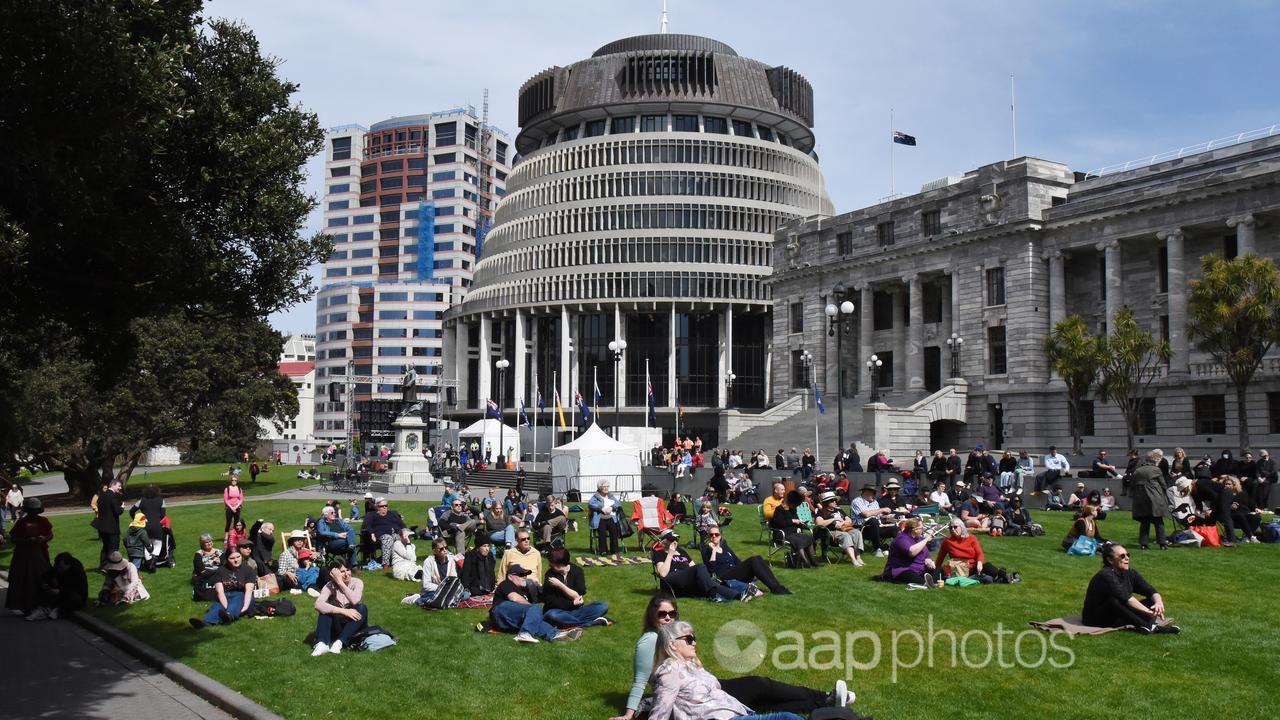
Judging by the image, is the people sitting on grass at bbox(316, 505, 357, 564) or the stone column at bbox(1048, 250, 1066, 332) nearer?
the people sitting on grass at bbox(316, 505, 357, 564)

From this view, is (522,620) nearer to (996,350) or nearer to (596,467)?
(596,467)

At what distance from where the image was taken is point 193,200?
1540cm

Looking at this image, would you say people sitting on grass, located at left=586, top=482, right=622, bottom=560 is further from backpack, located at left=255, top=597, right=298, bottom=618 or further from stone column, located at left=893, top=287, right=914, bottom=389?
stone column, located at left=893, top=287, right=914, bottom=389

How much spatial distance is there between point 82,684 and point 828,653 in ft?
28.4

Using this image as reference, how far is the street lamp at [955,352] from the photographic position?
57.5 meters

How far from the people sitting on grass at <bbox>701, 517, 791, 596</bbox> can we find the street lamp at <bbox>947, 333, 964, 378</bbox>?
4320cm

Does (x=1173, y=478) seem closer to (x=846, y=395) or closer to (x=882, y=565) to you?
(x=882, y=565)

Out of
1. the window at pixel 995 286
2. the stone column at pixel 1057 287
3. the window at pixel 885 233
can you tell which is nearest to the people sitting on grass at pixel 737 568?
the stone column at pixel 1057 287

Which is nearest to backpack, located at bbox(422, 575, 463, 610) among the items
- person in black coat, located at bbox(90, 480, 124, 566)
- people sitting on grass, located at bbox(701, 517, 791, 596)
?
Answer: people sitting on grass, located at bbox(701, 517, 791, 596)

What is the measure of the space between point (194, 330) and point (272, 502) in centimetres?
2030

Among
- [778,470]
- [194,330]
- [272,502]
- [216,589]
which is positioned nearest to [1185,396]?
[778,470]

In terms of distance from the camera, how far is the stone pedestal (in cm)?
4660

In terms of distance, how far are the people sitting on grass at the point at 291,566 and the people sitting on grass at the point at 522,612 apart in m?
5.40

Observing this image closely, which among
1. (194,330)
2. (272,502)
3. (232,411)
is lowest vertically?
(272,502)
